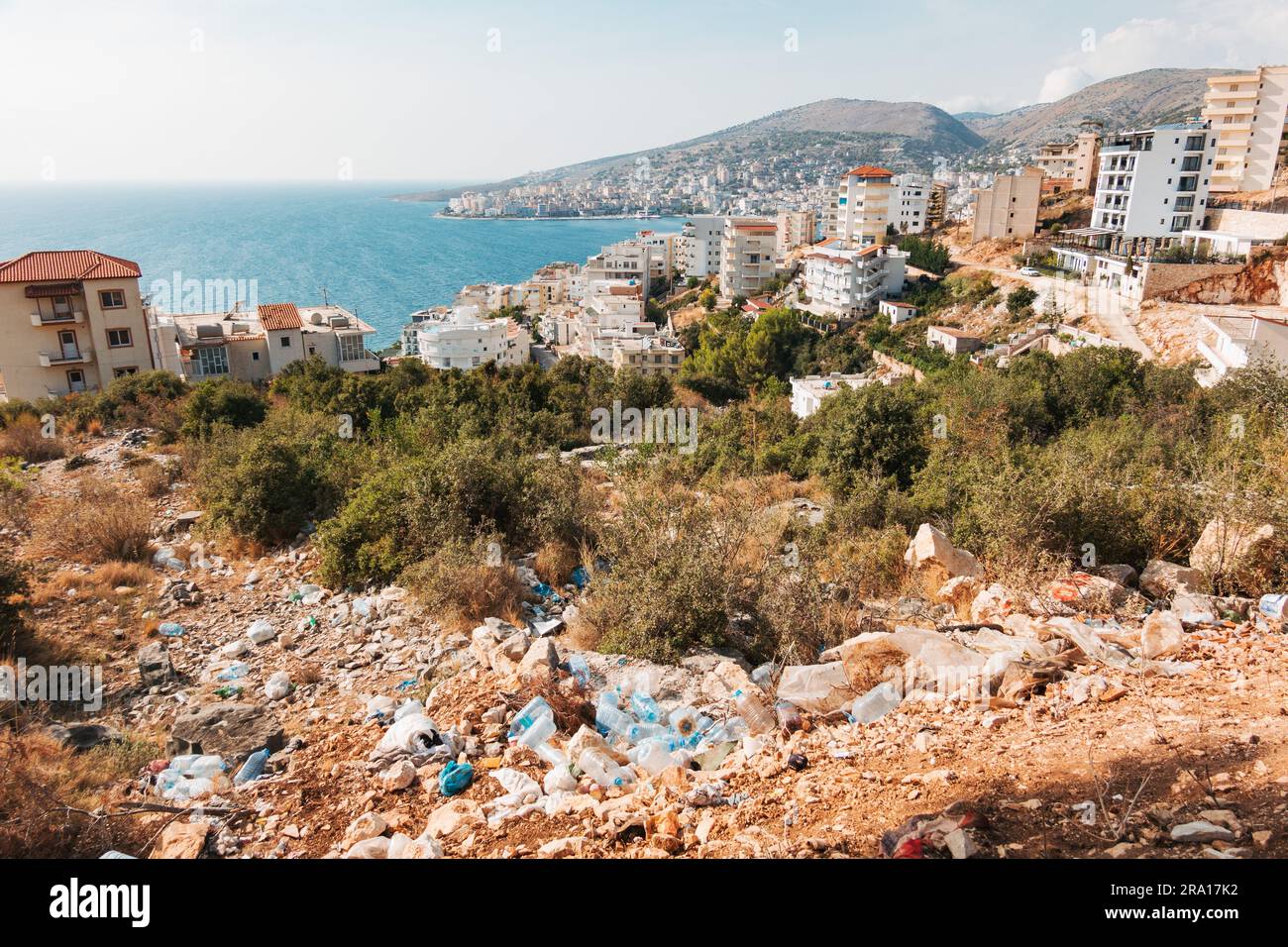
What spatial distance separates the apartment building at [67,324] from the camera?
19.1m

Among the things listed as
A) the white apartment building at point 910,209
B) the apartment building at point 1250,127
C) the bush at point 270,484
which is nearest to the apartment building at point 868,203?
the white apartment building at point 910,209

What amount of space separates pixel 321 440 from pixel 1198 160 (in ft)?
148

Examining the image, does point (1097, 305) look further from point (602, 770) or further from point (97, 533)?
point (97, 533)

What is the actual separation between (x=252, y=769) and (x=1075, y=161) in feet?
220

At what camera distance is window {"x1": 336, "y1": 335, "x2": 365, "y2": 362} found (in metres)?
26.2

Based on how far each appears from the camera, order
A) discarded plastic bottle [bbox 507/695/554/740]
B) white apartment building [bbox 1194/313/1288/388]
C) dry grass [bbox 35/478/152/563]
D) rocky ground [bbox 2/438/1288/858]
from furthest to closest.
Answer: white apartment building [bbox 1194/313/1288/388] < dry grass [bbox 35/478/152/563] < discarded plastic bottle [bbox 507/695/554/740] < rocky ground [bbox 2/438/1288/858]

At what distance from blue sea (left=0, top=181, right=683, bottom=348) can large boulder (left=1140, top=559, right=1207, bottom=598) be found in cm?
5920

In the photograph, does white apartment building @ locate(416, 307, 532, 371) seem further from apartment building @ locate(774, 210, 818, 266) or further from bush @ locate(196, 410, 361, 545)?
apartment building @ locate(774, 210, 818, 266)

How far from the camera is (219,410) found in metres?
13.2

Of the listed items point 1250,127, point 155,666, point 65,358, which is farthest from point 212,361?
point 1250,127

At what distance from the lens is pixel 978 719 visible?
159 inches

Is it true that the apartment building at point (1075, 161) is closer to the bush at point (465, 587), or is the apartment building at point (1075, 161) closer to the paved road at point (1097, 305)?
the paved road at point (1097, 305)

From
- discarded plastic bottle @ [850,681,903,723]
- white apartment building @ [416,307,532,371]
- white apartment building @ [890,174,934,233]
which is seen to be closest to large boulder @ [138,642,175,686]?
discarded plastic bottle @ [850,681,903,723]

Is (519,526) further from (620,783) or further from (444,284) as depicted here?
(444,284)
